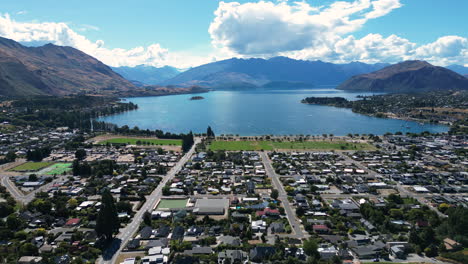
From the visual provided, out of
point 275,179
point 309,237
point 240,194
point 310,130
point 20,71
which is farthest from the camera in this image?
point 20,71

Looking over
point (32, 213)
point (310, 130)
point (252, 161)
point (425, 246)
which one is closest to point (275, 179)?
point (252, 161)

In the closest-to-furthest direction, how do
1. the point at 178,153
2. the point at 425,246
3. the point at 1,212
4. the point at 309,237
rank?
the point at 425,246, the point at 309,237, the point at 1,212, the point at 178,153

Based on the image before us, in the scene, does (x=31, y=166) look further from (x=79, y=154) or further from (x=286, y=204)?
(x=286, y=204)

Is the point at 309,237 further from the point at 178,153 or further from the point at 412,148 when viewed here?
the point at 412,148

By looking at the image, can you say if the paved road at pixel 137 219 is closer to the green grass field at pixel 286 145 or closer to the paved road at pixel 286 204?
the paved road at pixel 286 204

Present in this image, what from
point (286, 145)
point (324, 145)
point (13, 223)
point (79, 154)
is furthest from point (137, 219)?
point (324, 145)

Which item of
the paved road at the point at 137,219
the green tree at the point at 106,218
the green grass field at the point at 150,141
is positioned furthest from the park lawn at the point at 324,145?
the green tree at the point at 106,218

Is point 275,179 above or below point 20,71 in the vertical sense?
below
